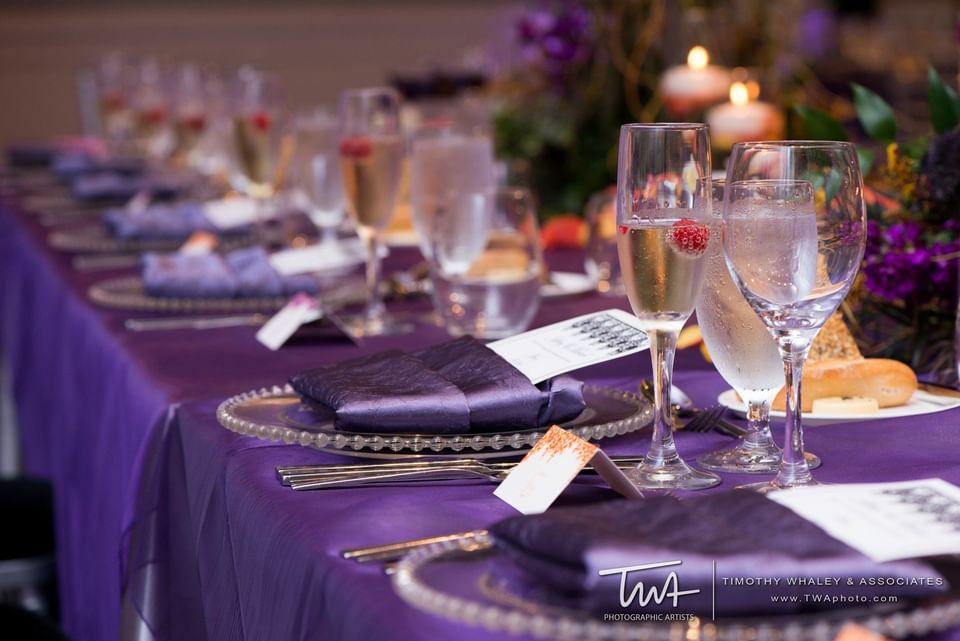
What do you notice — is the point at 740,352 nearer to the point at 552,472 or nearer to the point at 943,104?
the point at 552,472

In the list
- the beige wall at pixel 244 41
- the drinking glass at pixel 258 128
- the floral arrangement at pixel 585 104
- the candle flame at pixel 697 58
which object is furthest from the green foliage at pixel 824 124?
the beige wall at pixel 244 41

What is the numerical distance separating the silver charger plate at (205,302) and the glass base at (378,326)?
0.13 meters

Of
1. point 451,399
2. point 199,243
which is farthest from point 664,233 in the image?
point 199,243

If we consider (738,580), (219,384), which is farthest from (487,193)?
(738,580)

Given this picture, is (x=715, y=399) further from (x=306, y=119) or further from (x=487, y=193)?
(x=306, y=119)

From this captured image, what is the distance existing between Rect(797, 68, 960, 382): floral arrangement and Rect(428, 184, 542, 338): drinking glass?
373 mm

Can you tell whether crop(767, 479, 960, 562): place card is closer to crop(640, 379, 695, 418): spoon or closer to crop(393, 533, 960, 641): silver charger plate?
crop(393, 533, 960, 641): silver charger plate

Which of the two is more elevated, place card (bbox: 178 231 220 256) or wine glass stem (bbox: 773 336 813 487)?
wine glass stem (bbox: 773 336 813 487)

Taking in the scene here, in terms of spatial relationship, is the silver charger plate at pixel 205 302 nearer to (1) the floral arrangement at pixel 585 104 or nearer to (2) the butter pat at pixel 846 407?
(2) the butter pat at pixel 846 407

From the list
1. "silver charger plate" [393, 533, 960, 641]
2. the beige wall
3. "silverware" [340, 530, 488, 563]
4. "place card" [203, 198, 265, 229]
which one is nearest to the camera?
"silver charger plate" [393, 533, 960, 641]

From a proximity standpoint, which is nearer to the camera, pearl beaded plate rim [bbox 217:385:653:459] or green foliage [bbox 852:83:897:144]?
pearl beaded plate rim [bbox 217:385:653:459]

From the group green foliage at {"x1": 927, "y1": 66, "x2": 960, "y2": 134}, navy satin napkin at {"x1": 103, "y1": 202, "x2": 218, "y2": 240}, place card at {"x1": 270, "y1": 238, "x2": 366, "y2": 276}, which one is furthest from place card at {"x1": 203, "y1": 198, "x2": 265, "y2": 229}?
green foliage at {"x1": 927, "y1": 66, "x2": 960, "y2": 134}

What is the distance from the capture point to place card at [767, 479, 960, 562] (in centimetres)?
67
